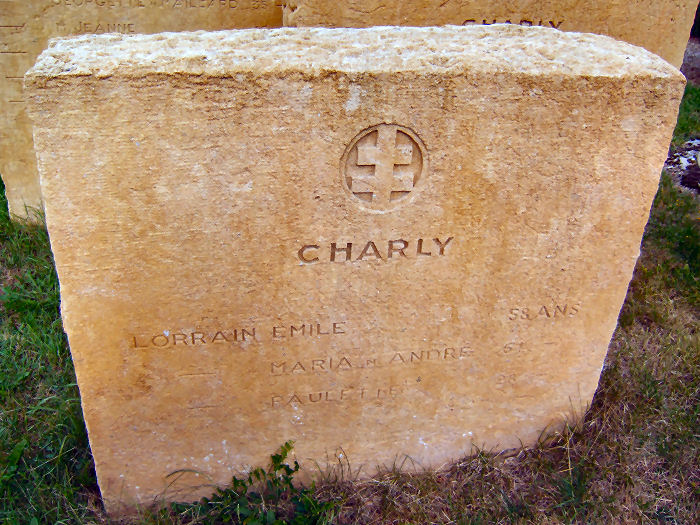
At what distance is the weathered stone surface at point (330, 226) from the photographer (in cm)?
175

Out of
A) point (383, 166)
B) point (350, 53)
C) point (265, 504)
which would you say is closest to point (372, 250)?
point (383, 166)

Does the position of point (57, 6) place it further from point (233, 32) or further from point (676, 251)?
point (676, 251)

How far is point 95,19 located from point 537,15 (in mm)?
2396

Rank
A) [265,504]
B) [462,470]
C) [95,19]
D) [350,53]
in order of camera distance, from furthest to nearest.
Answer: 1. [95,19]
2. [462,470]
3. [265,504]
4. [350,53]

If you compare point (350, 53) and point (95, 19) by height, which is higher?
point (350, 53)

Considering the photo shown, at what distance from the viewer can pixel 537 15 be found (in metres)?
2.96

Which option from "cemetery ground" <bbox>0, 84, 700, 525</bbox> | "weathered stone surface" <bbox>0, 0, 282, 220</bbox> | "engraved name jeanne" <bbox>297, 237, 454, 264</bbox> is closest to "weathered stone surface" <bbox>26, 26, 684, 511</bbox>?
"engraved name jeanne" <bbox>297, 237, 454, 264</bbox>

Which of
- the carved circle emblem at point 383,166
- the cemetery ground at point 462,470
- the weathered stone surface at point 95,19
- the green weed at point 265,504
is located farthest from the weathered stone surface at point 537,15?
the green weed at point 265,504

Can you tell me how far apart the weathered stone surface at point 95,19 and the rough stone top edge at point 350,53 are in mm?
1842

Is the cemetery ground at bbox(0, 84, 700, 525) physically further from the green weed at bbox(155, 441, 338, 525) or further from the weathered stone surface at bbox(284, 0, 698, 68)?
the weathered stone surface at bbox(284, 0, 698, 68)

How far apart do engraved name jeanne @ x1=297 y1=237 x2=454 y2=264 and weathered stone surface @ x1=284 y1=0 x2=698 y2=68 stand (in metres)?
1.22

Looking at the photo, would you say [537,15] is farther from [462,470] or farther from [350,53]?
[462,470]

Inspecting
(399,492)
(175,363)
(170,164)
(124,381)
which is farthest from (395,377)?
(170,164)

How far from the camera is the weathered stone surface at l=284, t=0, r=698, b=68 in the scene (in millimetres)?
2734
